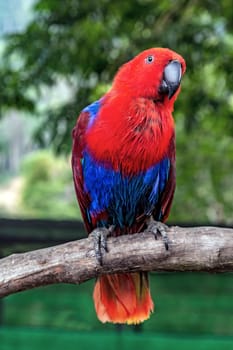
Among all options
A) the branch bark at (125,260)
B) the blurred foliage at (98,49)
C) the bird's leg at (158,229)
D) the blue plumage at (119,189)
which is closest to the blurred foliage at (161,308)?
the blurred foliage at (98,49)

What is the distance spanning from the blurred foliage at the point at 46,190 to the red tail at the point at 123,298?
830 cm

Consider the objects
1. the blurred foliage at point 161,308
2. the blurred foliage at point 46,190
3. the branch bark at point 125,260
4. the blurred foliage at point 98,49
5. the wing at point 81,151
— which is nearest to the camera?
the branch bark at point 125,260

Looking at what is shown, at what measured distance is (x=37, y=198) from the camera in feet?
38.7

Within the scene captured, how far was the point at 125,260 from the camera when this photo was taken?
238 cm

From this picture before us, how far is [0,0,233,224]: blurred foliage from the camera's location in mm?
4551

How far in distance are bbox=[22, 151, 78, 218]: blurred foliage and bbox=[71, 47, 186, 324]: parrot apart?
824 cm

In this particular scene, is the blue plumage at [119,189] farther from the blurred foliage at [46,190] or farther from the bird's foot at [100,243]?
the blurred foliage at [46,190]

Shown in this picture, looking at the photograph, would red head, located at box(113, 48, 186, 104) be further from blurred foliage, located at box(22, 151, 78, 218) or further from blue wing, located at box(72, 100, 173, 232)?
blurred foliage, located at box(22, 151, 78, 218)

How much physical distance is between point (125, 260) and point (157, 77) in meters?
0.82

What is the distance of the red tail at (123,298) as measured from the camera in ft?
9.28

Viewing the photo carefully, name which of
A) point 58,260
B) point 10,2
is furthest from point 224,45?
point 10,2

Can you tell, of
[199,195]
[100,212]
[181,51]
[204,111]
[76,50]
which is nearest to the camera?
[100,212]

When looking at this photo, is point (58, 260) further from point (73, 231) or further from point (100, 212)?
point (73, 231)

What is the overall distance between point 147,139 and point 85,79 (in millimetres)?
2326
